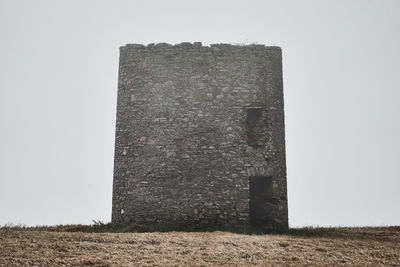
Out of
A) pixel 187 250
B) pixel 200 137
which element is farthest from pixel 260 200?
pixel 187 250

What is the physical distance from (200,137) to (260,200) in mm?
3059

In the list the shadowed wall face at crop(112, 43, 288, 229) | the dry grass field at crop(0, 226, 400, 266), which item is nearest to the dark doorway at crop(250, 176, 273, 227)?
the shadowed wall face at crop(112, 43, 288, 229)

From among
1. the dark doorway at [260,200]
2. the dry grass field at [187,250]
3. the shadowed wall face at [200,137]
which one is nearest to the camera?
the dry grass field at [187,250]

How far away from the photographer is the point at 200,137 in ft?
45.0

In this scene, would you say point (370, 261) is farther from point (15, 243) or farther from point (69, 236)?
point (15, 243)

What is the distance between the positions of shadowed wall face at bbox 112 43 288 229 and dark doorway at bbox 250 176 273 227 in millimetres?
35

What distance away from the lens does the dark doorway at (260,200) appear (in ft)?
45.4

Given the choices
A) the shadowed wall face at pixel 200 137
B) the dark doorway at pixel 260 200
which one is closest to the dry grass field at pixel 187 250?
the shadowed wall face at pixel 200 137

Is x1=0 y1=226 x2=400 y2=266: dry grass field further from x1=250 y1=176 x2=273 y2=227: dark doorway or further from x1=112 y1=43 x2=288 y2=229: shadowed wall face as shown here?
x1=250 y1=176 x2=273 y2=227: dark doorway

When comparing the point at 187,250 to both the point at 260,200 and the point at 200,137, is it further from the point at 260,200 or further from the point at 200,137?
the point at 260,200

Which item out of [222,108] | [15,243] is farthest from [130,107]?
[15,243]

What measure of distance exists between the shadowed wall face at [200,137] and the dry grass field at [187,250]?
2659 mm

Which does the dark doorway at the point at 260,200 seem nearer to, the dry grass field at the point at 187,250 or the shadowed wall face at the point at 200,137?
the shadowed wall face at the point at 200,137

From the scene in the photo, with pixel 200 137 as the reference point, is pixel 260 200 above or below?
below
